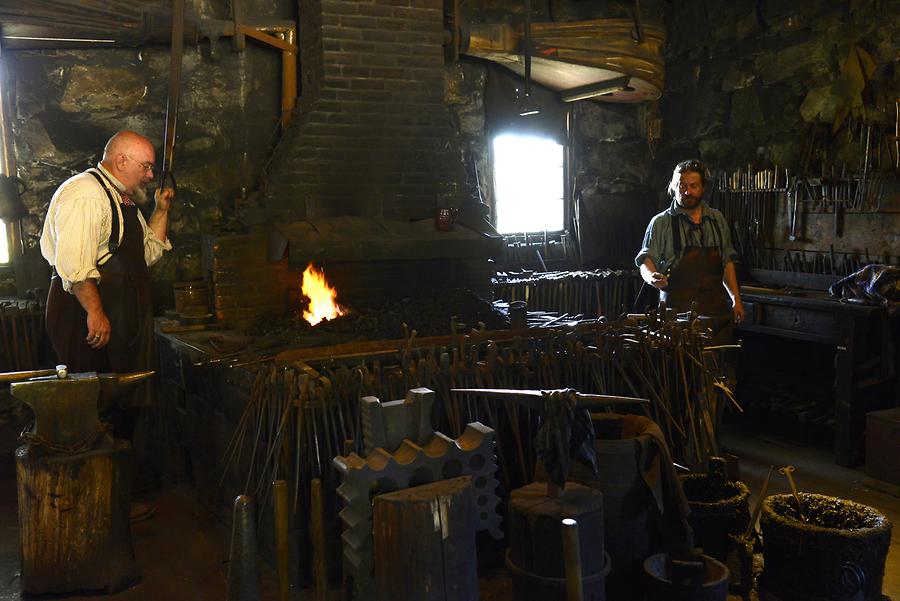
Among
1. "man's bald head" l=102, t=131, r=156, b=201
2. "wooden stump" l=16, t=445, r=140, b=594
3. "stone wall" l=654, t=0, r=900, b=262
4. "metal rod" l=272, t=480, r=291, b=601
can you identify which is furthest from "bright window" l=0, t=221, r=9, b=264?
"stone wall" l=654, t=0, r=900, b=262

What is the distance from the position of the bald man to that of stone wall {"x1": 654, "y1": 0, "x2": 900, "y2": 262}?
5.22 metres

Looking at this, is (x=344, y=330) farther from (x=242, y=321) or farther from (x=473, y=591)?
(x=473, y=591)

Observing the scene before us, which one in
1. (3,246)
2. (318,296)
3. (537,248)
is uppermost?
(3,246)

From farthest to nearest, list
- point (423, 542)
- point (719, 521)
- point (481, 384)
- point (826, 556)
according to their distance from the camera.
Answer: point (481, 384) < point (719, 521) < point (826, 556) < point (423, 542)

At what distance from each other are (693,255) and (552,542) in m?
3.21

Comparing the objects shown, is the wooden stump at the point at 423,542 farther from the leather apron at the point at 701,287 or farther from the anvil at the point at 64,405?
the leather apron at the point at 701,287

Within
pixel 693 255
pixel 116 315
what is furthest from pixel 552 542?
pixel 693 255

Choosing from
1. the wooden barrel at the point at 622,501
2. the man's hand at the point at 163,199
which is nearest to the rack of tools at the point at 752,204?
the wooden barrel at the point at 622,501

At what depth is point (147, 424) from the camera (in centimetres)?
592

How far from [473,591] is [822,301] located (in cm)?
431

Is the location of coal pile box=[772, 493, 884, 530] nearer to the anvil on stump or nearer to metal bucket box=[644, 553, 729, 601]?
metal bucket box=[644, 553, 729, 601]

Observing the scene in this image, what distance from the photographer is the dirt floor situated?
3.92 meters

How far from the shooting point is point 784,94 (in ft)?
24.0

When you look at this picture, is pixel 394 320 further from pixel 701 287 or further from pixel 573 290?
pixel 573 290
